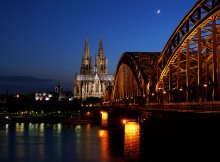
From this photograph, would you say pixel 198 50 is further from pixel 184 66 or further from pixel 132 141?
pixel 184 66

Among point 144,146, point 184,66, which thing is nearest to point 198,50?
point 144,146

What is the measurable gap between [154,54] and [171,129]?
54166mm

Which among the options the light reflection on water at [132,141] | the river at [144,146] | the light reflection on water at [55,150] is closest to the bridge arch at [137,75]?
the river at [144,146]

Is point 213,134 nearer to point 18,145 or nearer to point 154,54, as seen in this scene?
point 18,145

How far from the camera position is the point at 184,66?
203ft

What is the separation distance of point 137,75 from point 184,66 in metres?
23.7

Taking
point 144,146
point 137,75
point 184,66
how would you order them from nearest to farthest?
1. point 144,146
2. point 184,66
3. point 137,75

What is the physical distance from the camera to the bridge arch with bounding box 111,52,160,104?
75688mm

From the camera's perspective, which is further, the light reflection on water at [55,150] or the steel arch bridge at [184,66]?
the light reflection on water at [55,150]

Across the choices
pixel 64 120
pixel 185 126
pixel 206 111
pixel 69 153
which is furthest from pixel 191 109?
pixel 64 120

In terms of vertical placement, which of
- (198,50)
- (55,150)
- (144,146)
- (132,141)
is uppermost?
(198,50)

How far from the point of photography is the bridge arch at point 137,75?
2980 inches

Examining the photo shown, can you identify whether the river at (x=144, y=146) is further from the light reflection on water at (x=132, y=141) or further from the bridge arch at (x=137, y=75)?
the bridge arch at (x=137, y=75)

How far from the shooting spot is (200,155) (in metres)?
33.6
